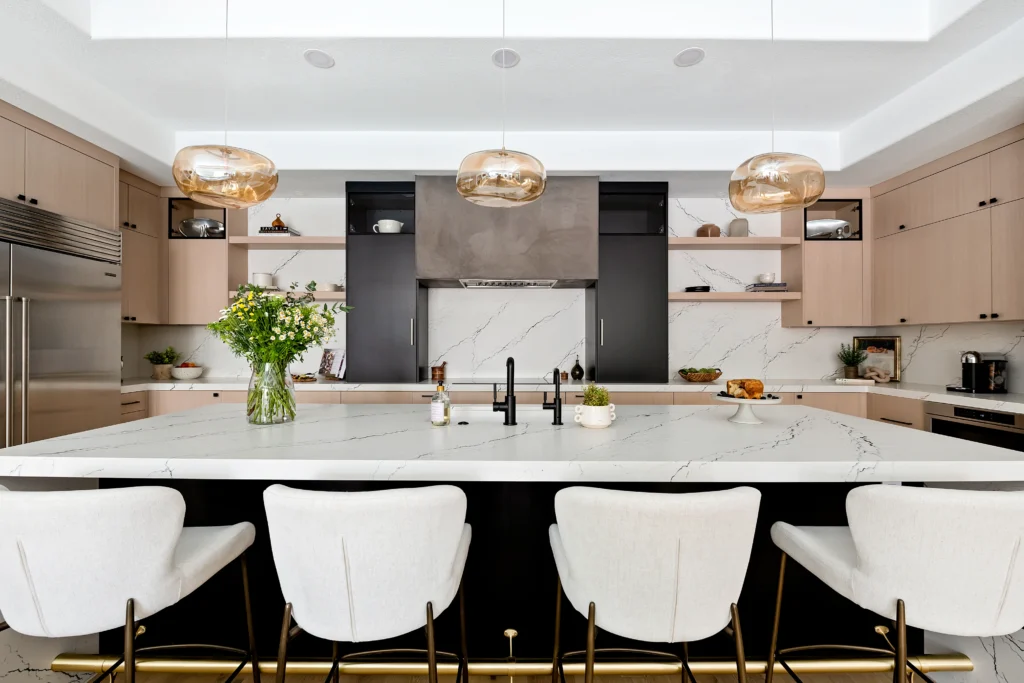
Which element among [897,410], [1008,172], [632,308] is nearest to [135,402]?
[632,308]

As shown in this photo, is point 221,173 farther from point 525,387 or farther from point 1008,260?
point 1008,260

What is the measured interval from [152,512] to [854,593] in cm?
169

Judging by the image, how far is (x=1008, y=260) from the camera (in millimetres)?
3000

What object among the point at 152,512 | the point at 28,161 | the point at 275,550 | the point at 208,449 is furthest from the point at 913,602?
the point at 28,161

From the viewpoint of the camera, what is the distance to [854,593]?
124 centimetres

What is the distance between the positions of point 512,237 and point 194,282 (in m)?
2.67

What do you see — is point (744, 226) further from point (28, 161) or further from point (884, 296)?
point (28, 161)

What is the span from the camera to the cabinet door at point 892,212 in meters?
3.76

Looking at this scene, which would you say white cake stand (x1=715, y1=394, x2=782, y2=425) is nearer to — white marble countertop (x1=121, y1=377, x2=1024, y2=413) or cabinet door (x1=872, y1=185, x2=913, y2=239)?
white marble countertop (x1=121, y1=377, x2=1024, y2=413)

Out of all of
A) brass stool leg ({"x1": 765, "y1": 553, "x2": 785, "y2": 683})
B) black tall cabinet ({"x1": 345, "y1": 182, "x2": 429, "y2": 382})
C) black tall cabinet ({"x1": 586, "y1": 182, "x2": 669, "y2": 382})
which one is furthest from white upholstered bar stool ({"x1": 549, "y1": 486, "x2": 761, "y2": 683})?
black tall cabinet ({"x1": 345, "y1": 182, "x2": 429, "y2": 382})

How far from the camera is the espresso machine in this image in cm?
325

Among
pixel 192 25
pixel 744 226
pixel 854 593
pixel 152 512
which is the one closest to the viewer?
pixel 152 512

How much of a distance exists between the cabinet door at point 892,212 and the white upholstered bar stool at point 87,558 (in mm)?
4746

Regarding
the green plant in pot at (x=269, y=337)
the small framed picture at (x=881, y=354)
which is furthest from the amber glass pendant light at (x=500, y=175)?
the small framed picture at (x=881, y=354)
